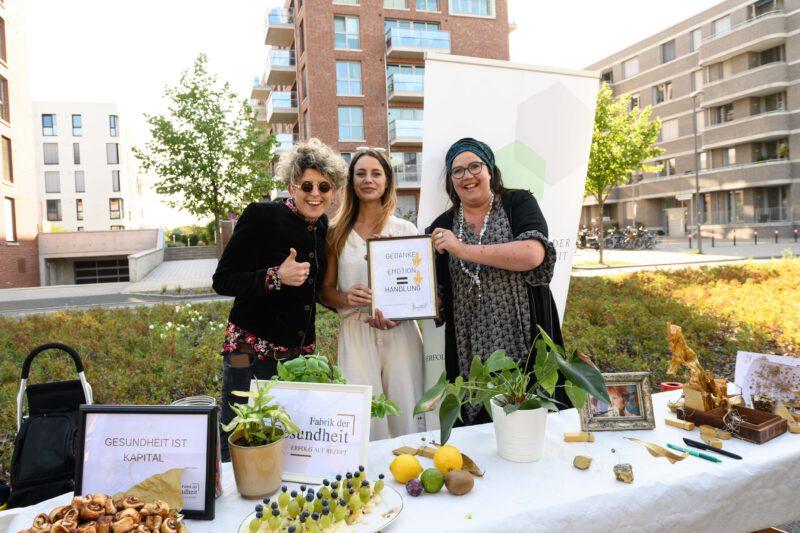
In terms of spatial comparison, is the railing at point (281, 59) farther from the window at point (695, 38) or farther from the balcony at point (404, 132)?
the window at point (695, 38)

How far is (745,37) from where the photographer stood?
109ft

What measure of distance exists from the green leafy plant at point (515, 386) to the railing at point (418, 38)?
99.3ft

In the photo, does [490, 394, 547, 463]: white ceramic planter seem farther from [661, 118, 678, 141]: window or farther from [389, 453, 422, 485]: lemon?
[661, 118, 678, 141]: window

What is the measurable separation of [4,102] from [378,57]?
18.4 m

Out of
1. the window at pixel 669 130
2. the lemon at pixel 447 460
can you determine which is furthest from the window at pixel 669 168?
the lemon at pixel 447 460

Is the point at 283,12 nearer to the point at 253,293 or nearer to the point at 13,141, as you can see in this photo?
the point at 13,141

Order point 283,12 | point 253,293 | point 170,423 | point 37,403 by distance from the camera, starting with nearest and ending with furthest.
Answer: point 170,423
point 37,403
point 253,293
point 283,12

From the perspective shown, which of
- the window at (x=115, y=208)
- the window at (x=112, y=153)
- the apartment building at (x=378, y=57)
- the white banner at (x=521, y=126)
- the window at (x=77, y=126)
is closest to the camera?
the white banner at (x=521, y=126)

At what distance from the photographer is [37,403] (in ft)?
6.53

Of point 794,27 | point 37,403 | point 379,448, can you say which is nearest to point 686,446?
point 379,448

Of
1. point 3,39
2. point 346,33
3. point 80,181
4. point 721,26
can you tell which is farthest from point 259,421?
point 80,181

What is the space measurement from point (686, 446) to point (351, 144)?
29.7 m

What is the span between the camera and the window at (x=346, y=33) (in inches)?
1162

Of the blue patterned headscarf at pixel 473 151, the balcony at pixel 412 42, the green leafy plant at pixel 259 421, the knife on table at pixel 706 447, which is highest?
the balcony at pixel 412 42
